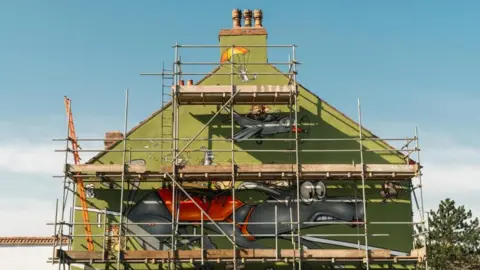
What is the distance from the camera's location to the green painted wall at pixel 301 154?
764 inches

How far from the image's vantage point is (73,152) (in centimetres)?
1941

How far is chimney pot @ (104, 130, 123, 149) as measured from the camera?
2052 cm

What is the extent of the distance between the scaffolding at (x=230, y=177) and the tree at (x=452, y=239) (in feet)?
14.9

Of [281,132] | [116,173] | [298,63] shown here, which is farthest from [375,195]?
[116,173]

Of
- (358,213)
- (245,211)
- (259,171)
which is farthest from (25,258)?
(358,213)

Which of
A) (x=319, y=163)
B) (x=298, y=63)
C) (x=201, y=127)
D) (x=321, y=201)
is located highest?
(x=298, y=63)

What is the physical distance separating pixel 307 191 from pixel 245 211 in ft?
7.32

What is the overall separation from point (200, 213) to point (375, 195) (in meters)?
6.02

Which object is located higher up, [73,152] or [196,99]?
[196,99]

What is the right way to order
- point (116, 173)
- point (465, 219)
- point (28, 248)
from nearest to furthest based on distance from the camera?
point (116, 173)
point (465, 219)
point (28, 248)

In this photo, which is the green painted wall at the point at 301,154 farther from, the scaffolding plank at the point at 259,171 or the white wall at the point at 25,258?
the white wall at the point at 25,258

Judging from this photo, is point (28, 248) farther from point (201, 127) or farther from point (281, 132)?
point (281, 132)

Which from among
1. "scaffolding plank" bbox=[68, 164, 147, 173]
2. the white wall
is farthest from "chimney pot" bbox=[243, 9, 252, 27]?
the white wall

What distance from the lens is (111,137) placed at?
2102 centimetres
